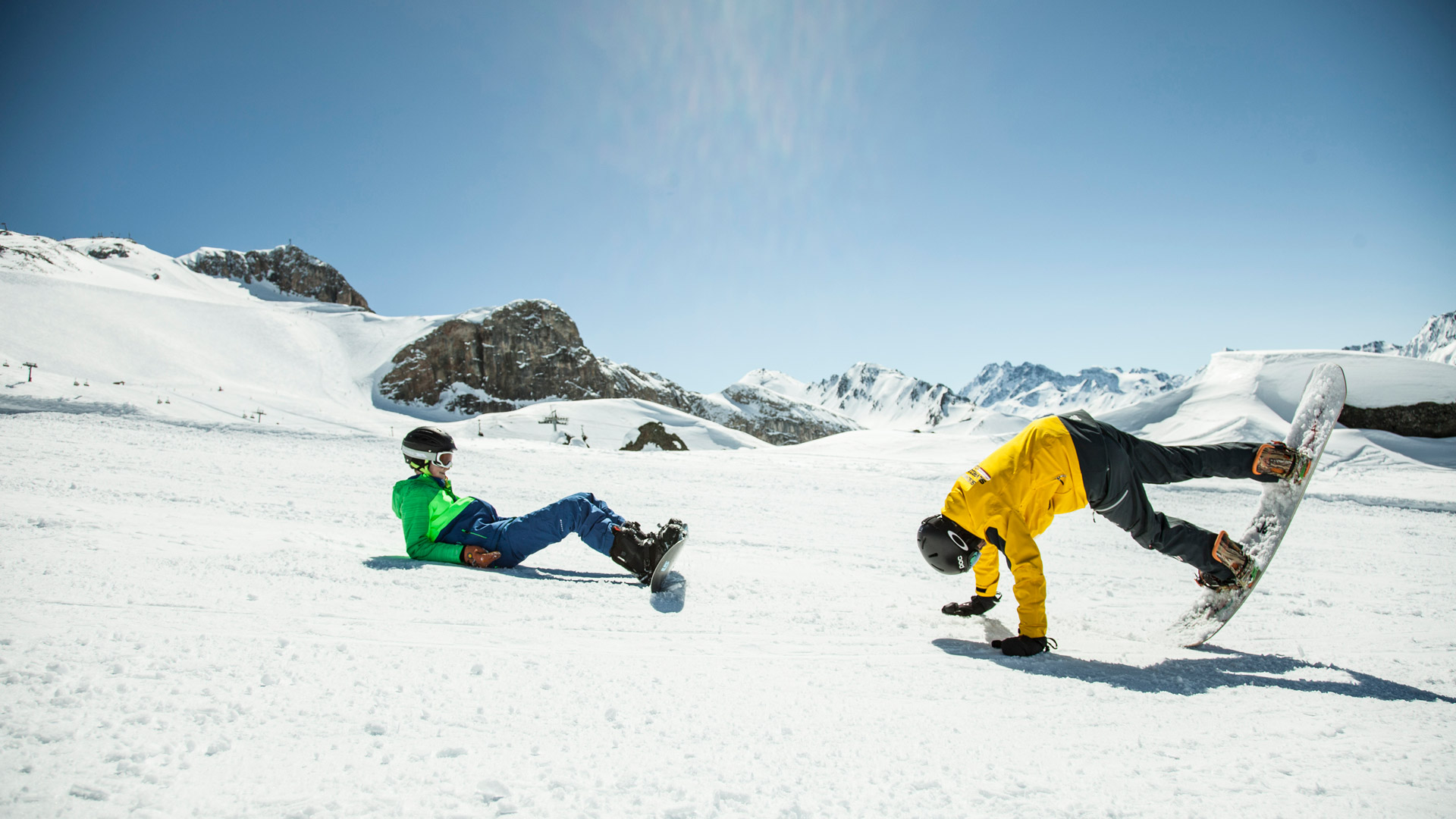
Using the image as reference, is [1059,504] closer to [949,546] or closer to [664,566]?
[949,546]

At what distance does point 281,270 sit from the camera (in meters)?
96.9

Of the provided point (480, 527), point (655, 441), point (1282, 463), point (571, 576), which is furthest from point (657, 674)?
point (655, 441)

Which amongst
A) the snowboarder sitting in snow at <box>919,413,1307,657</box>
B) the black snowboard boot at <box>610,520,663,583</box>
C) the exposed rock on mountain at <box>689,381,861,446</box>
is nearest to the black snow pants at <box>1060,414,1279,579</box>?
the snowboarder sitting in snow at <box>919,413,1307,657</box>

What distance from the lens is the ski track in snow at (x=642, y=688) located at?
1.50m

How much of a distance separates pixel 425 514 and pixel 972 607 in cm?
380

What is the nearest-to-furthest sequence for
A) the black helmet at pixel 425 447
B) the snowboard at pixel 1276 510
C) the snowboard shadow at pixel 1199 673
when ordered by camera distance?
1. the snowboard shadow at pixel 1199 673
2. the snowboard at pixel 1276 510
3. the black helmet at pixel 425 447

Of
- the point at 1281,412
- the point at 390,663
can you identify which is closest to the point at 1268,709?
the point at 390,663

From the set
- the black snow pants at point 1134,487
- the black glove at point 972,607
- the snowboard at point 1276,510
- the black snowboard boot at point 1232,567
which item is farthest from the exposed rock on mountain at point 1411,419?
the black glove at point 972,607

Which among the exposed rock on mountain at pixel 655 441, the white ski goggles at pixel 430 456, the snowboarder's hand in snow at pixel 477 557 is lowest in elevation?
the snowboarder's hand in snow at pixel 477 557

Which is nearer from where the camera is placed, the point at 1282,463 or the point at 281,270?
the point at 1282,463

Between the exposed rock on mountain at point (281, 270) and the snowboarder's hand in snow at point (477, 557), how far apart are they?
110 meters

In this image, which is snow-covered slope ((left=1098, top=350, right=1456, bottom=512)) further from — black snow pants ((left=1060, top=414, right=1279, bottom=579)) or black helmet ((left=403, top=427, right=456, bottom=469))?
black helmet ((left=403, top=427, right=456, bottom=469))

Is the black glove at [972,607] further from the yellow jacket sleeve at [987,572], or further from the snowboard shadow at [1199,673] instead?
the snowboard shadow at [1199,673]

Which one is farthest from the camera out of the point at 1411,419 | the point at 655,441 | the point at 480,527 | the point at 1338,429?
the point at 655,441
